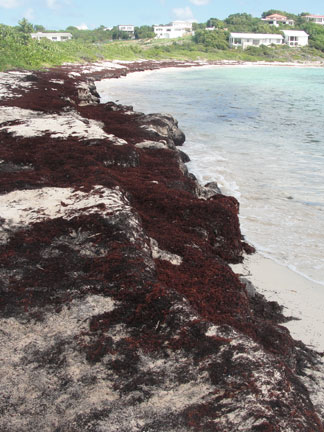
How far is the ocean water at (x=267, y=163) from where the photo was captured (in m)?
9.26

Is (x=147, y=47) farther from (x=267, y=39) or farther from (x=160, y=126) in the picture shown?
(x=160, y=126)

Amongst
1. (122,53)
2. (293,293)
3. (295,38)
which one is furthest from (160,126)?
(295,38)

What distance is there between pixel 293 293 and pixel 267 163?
416 inches

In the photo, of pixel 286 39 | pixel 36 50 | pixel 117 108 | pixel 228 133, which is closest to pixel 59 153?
pixel 117 108

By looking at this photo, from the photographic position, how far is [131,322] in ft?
13.5

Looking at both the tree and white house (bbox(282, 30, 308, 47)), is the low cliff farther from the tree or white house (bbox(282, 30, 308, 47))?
white house (bbox(282, 30, 308, 47))

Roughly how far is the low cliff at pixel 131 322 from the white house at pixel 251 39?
16222cm

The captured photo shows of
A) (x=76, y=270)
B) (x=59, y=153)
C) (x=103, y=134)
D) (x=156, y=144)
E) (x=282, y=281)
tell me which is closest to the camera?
(x=76, y=270)

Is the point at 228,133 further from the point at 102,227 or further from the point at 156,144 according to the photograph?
the point at 102,227

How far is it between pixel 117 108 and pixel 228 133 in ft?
22.7

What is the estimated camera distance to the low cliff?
328 centimetres

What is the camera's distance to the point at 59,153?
923cm

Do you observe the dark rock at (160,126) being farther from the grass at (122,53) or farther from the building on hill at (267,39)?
the building on hill at (267,39)

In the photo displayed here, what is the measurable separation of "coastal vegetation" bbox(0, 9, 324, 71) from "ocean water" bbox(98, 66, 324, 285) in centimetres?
2281
